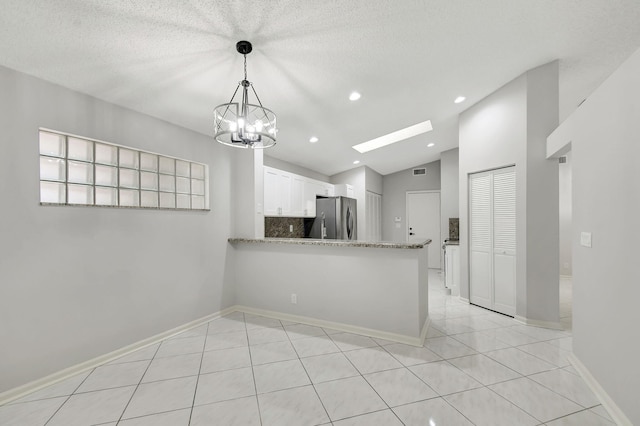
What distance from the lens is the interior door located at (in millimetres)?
7543

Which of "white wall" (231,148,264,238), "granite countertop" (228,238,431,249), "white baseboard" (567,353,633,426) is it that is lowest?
"white baseboard" (567,353,633,426)

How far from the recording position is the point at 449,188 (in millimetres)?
6398

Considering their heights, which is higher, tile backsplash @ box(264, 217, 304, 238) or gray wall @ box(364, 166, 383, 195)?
gray wall @ box(364, 166, 383, 195)

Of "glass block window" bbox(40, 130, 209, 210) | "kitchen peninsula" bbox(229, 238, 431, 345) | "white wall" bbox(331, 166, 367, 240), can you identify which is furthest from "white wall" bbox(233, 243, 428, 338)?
"white wall" bbox(331, 166, 367, 240)

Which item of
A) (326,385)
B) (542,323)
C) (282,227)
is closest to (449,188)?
(542,323)

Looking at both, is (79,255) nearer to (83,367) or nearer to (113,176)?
(113,176)

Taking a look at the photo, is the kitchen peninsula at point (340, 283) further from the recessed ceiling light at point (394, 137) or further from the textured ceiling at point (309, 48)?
the recessed ceiling light at point (394, 137)

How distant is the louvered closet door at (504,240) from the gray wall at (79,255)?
3.89m

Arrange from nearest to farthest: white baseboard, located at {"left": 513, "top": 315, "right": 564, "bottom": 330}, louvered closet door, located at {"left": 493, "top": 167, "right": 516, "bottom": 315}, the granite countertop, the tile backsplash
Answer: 1. the granite countertop
2. white baseboard, located at {"left": 513, "top": 315, "right": 564, "bottom": 330}
3. louvered closet door, located at {"left": 493, "top": 167, "right": 516, "bottom": 315}
4. the tile backsplash

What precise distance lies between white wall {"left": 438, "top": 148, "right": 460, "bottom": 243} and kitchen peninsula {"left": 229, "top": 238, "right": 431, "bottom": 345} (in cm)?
342

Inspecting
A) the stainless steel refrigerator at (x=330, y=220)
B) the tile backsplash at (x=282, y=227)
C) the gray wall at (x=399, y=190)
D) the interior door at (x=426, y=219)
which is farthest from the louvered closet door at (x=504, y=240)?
the gray wall at (x=399, y=190)

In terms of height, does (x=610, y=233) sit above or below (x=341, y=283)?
above

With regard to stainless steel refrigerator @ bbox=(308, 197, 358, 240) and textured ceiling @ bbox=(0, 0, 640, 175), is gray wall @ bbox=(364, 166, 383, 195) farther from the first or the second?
textured ceiling @ bbox=(0, 0, 640, 175)

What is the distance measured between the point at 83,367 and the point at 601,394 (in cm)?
399
